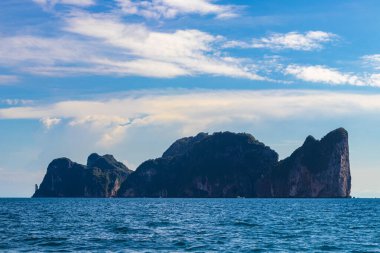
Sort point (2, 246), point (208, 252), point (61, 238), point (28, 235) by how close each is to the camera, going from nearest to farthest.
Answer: point (208, 252)
point (2, 246)
point (61, 238)
point (28, 235)

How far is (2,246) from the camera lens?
50.5 metres

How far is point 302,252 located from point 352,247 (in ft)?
25.2

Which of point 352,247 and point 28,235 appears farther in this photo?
point 28,235

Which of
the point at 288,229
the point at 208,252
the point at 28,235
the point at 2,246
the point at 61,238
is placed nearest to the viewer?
the point at 208,252

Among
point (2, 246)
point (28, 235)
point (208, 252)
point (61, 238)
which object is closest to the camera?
point (208, 252)

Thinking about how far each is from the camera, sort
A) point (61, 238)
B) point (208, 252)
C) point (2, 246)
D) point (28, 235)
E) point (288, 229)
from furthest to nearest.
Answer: point (288, 229) < point (28, 235) < point (61, 238) < point (2, 246) < point (208, 252)

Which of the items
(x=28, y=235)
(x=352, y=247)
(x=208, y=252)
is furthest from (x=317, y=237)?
(x=28, y=235)

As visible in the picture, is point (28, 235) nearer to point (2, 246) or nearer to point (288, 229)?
point (2, 246)

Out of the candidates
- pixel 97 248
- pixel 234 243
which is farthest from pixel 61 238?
pixel 234 243

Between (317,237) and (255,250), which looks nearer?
(255,250)

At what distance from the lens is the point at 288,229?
231ft

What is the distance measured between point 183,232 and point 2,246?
22.1 meters

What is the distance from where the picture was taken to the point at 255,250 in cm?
4862

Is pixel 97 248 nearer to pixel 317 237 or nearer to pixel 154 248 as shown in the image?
pixel 154 248
